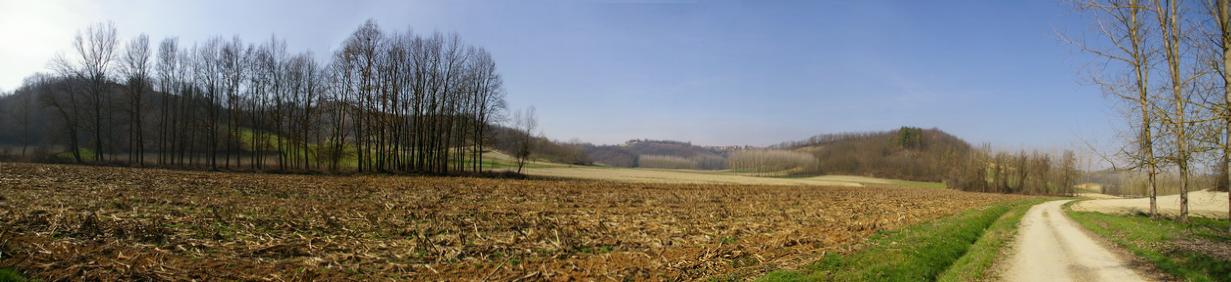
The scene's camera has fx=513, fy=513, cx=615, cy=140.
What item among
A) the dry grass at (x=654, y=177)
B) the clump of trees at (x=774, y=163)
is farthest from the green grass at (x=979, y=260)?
the clump of trees at (x=774, y=163)

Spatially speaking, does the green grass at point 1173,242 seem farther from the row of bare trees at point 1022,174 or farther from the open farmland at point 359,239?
the row of bare trees at point 1022,174

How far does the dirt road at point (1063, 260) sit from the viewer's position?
370 inches

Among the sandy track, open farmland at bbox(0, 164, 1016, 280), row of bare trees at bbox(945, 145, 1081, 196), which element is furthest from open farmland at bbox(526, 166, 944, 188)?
open farmland at bbox(0, 164, 1016, 280)

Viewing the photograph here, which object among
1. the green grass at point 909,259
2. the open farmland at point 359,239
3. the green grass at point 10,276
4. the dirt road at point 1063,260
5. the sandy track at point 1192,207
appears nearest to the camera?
the green grass at point 10,276

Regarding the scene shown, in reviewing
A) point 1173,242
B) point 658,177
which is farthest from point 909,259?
point 658,177

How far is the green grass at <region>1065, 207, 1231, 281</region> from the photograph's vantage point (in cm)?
972

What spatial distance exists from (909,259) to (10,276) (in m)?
13.5

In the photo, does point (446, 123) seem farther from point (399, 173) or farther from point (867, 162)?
point (867, 162)

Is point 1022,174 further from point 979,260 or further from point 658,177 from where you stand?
point 979,260

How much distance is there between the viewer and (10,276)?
5.99 metres

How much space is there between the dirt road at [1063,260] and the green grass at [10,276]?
47.0ft

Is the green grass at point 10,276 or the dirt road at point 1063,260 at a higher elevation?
the green grass at point 10,276

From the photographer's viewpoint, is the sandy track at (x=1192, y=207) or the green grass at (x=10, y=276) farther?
the sandy track at (x=1192, y=207)

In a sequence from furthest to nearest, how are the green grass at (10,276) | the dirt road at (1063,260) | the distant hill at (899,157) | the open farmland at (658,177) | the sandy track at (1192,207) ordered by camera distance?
the distant hill at (899,157), the open farmland at (658,177), the sandy track at (1192,207), the dirt road at (1063,260), the green grass at (10,276)
